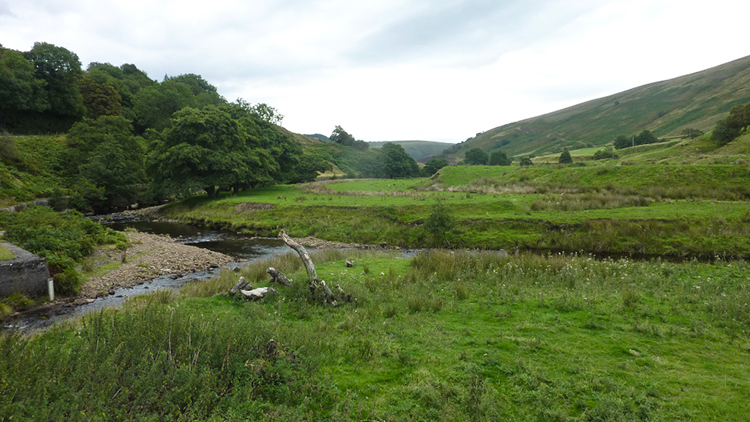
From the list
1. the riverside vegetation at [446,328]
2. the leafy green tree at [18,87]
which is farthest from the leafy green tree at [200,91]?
the riverside vegetation at [446,328]

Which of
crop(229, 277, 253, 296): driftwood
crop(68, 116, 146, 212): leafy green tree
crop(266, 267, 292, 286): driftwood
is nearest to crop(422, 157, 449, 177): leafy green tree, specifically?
crop(68, 116, 146, 212): leafy green tree

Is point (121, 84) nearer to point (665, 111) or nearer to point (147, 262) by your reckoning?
point (147, 262)

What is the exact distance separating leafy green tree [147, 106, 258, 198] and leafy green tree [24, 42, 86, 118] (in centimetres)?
2931

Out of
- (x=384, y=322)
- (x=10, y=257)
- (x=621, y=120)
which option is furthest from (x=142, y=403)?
(x=621, y=120)

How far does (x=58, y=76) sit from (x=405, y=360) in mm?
78126

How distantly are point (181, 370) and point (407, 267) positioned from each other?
1124 cm

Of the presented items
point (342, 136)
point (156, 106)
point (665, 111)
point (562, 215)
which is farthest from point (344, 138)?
point (665, 111)

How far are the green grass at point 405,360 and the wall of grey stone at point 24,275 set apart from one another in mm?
5218

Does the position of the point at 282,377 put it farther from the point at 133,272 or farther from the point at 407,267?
the point at 133,272

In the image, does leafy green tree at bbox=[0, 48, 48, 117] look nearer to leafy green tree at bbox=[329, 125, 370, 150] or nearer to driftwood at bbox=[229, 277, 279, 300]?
driftwood at bbox=[229, 277, 279, 300]

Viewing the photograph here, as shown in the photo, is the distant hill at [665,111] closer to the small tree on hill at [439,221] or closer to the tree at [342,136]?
the tree at [342,136]

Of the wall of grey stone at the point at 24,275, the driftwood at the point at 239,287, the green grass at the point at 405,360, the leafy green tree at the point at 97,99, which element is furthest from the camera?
the leafy green tree at the point at 97,99

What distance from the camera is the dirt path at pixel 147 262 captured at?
46.3 feet

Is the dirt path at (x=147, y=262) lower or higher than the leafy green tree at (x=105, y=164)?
lower
